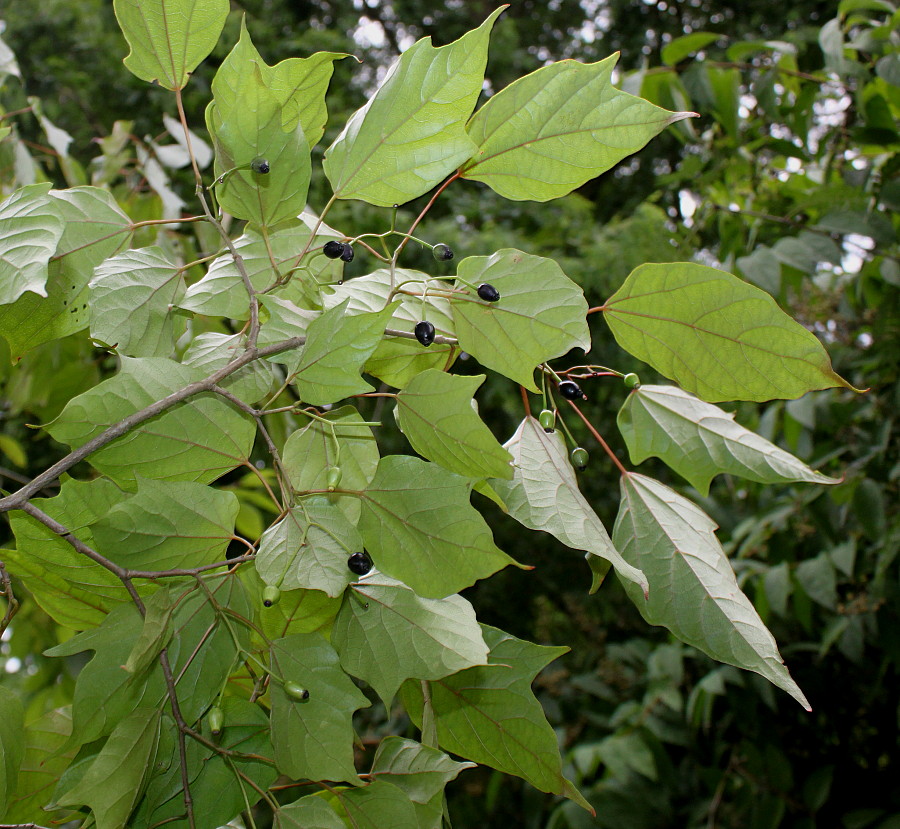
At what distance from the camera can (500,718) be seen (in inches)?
11.6

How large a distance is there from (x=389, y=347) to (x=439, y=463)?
73 millimetres

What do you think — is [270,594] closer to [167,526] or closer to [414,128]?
[167,526]

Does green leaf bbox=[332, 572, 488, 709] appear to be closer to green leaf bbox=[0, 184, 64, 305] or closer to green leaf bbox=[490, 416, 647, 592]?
green leaf bbox=[490, 416, 647, 592]

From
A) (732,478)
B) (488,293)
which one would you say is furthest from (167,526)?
(732,478)

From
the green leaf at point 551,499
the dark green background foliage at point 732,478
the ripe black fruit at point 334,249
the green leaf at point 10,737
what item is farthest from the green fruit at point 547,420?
the dark green background foliage at point 732,478

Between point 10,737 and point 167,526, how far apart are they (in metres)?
0.10

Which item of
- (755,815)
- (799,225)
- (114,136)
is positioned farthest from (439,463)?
(755,815)

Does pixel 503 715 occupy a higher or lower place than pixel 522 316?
lower

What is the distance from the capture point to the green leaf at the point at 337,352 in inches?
9.9

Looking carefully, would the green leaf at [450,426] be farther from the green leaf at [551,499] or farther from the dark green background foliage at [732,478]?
the dark green background foliage at [732,478]

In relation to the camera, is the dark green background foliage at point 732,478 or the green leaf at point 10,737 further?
the dark green background foliage at point 732,478

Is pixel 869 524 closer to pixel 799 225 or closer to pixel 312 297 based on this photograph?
pixel 799 225

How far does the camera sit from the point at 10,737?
27 cm

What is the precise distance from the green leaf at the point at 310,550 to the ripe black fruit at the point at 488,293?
9 cm
